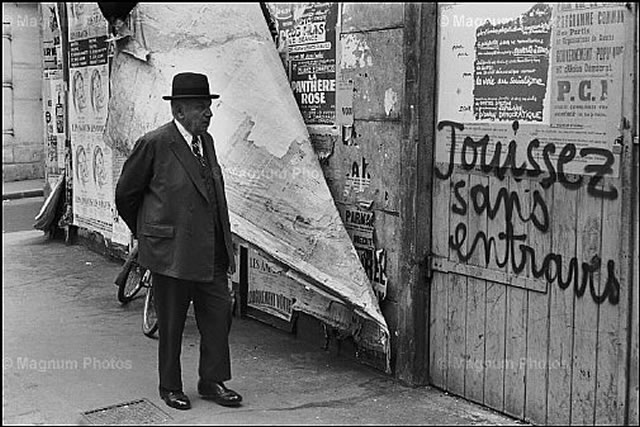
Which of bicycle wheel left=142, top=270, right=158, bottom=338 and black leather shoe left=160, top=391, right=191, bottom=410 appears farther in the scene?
bicycle wheel left=142, top=270, right=158, bottom=338

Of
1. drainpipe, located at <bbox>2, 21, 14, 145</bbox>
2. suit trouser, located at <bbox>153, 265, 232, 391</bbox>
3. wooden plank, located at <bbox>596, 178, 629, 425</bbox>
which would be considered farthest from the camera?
drainpipe, located at <bbox>2, 21, 14, 145</bbox>

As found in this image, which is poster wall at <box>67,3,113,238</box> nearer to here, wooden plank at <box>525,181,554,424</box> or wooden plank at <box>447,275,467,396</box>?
wooden plank at <box>447,275,467,396</box>

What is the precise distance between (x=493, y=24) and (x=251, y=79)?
1859mm

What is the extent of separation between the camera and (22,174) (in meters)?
18.9

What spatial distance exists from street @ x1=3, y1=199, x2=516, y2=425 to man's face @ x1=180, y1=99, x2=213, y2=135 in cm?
160

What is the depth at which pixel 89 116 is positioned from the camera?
10039 mm

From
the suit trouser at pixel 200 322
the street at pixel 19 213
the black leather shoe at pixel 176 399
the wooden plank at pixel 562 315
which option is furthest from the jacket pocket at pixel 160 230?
the street at pixel 19 213

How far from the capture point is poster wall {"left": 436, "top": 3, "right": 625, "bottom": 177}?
465cm

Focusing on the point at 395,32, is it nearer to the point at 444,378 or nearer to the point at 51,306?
the point at 444,378

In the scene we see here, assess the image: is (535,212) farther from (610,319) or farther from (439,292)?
(439,292)

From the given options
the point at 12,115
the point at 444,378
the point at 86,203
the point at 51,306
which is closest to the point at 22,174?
the point at 12,115

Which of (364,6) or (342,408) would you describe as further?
(364,6)

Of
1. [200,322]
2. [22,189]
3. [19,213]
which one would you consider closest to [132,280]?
[200,322]

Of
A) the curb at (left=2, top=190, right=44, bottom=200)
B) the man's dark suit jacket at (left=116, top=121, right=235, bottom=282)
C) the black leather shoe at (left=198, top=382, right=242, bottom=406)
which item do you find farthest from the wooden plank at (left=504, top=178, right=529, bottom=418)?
the curb at (left=2, top=190, right=44, bottom=200)
